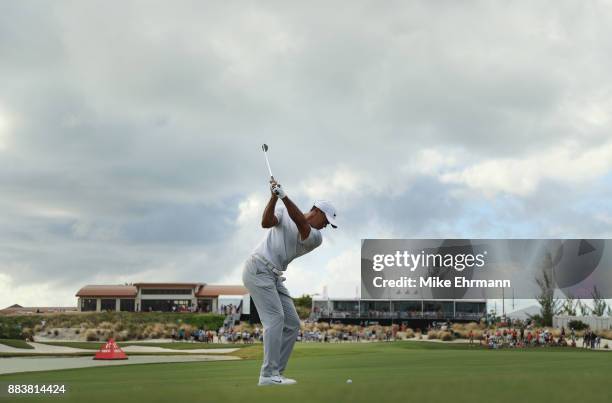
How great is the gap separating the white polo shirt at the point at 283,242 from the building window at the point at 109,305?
93.6 meters

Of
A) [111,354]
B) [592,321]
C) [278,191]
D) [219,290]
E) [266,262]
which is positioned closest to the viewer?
[278,191]

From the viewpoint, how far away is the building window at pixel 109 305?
9819cm

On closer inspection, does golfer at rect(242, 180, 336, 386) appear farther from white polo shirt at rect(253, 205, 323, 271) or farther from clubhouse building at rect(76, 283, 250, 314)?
clubhouse building at rect(76, 283, 250, 314)

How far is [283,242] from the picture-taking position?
8695mm

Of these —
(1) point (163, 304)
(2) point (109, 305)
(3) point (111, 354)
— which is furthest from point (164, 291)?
(3) point (111, 354)

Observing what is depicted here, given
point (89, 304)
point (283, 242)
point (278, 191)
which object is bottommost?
point (89, 304)

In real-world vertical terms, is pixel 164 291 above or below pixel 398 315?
above

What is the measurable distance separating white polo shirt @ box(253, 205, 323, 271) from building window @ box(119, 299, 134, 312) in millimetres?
93222

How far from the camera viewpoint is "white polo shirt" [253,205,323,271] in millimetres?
8656

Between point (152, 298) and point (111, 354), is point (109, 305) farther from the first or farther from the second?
point (111, 354)

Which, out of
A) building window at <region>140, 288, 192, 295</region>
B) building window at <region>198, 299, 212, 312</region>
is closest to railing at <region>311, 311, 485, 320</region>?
building window at <region>198, 299, 212, 312</region>

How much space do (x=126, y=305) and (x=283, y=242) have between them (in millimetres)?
93947

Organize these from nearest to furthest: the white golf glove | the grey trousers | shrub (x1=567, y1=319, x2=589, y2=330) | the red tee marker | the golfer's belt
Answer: the white golf glove → the grey trousers → the golfer's belt → the red tee marker → shrub (x1=567, y1=319, x2=589, y2=330)

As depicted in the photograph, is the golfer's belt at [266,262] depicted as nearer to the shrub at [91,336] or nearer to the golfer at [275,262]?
the golfer at [275,262]
